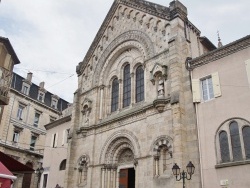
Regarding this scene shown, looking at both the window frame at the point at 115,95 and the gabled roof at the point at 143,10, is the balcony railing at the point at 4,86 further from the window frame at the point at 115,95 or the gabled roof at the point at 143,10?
the gabled roof at the point at 143,10

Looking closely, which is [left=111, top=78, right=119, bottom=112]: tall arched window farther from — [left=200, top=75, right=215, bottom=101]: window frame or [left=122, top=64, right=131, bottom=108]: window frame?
[left=200, top=75, right=215, bottom=101]: window frame

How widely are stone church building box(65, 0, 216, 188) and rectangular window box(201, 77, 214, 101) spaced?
79 cm

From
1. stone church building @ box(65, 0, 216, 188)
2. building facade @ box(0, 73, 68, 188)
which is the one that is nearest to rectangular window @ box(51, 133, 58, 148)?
stone church building @ box(65, 0, 216, 188)

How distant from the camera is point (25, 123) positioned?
1422 inches

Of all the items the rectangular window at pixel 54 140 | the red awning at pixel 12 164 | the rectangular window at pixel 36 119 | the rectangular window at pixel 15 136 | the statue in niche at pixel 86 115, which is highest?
the rectangular window at pixel 36 119

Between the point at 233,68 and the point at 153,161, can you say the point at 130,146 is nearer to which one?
the point at 153,161

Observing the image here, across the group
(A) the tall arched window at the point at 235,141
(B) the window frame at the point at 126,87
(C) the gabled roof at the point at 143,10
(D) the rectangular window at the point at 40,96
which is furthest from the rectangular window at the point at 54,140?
(A) the tall arched window at the point at 235,141

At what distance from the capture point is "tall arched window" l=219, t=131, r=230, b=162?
40.8ft

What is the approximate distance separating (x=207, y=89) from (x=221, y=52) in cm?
202

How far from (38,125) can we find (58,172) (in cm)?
1618

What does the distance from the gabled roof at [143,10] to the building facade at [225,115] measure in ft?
14.1

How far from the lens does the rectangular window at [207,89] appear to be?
46.1 feet

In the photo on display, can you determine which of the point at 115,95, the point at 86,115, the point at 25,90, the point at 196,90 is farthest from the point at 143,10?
the point at 25,90

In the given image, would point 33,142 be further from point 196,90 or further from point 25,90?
point 196,90
